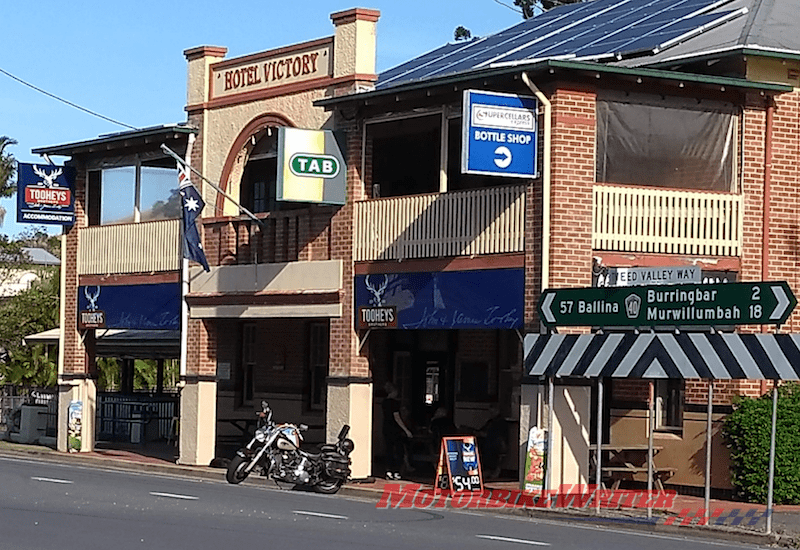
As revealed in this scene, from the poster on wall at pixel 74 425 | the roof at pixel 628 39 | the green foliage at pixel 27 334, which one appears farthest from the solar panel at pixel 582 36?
the green foliage at pixel 27 334

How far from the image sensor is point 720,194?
23.8 meters

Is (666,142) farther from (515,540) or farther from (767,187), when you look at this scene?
(515,540)

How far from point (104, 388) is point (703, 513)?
108ft

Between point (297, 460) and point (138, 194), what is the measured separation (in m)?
9.90

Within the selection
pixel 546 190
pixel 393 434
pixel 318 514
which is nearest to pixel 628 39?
pixel 546 190

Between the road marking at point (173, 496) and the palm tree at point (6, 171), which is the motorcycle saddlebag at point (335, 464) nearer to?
the road marking at point (173, 496)

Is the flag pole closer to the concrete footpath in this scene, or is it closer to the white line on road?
the concrete footpath

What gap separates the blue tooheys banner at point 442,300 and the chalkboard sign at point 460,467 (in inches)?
72.3

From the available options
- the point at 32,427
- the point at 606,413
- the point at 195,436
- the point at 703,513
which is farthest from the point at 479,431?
the point at 32,427

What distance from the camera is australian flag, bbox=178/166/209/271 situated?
28922 mm

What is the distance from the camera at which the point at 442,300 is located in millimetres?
24594

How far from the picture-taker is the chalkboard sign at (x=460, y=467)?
23.1 meters

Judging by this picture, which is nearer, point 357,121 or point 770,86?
point 770,86

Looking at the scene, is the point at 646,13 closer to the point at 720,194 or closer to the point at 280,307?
the point at 720,194
